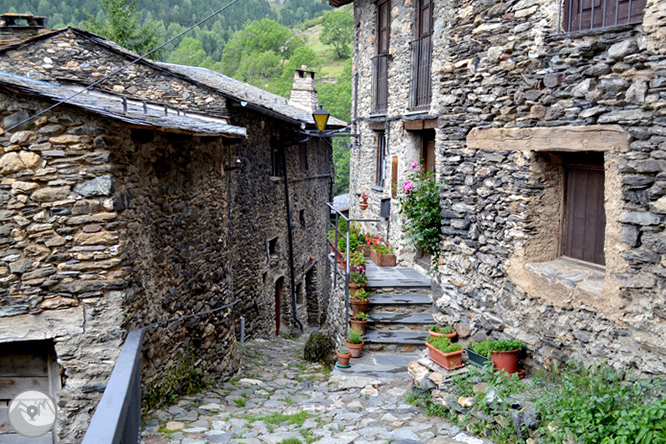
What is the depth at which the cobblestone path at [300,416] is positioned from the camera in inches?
175

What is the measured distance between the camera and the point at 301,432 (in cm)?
474

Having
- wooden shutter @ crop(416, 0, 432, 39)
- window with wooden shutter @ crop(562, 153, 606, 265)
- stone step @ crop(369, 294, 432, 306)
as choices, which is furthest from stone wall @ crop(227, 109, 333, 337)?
window with wooden shutter @ crop(562, 153, 606, 265)

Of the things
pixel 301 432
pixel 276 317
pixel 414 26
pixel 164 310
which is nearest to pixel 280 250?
pixel 276 317

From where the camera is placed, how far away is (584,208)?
14.8ft

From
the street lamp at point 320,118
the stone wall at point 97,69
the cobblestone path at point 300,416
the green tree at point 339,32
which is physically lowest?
the cobblestone path at point 300,416

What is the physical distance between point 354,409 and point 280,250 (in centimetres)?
780

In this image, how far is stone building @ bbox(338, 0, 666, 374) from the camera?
11.9ft

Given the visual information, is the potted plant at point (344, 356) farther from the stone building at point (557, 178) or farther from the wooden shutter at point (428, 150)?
the wooden shutter at point (428, 150)

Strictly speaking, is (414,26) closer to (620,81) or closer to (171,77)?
(171,77)

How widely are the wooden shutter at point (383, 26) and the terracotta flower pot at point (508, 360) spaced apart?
745 cm

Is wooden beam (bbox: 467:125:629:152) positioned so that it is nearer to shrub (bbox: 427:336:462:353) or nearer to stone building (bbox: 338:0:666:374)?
stone building (bbox: 338:0:666:374)

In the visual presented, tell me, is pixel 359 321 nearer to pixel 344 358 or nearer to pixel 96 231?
pixel 344 358

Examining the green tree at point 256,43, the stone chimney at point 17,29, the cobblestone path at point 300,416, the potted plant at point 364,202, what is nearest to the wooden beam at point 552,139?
the cobblestone path at point 300,416

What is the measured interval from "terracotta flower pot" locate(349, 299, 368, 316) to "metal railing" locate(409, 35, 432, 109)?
3664 millimetres
